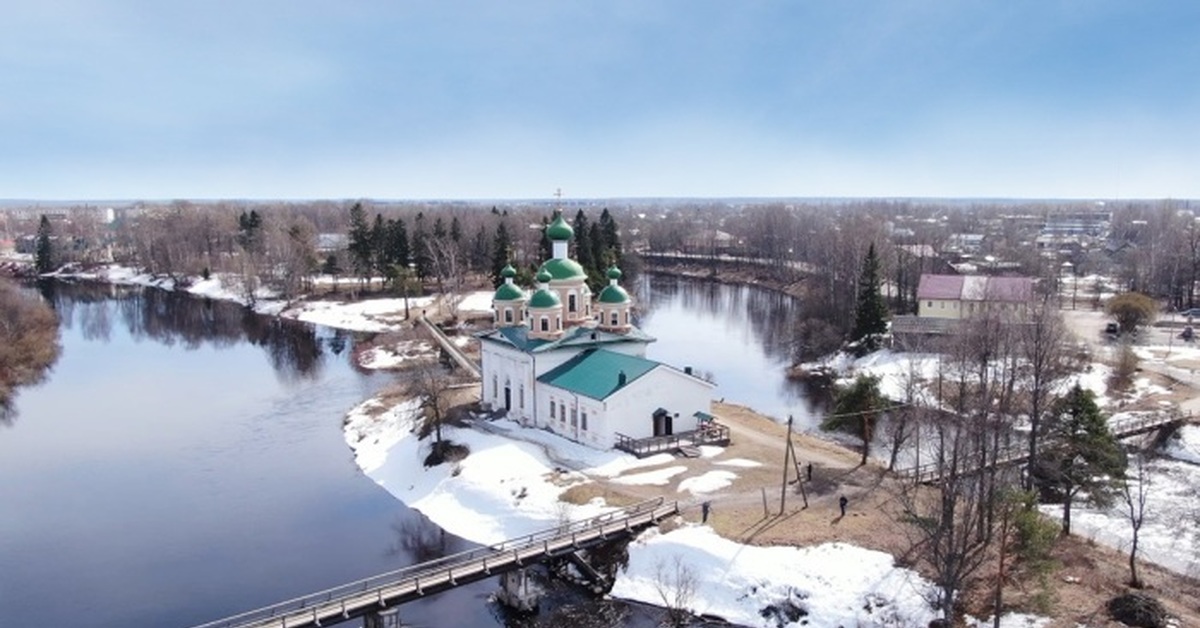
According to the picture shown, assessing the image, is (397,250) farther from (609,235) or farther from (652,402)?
(652,402)

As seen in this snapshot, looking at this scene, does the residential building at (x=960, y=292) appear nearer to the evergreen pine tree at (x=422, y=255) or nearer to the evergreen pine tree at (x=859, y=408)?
the evergreen pine tree at (x=859, y=408)

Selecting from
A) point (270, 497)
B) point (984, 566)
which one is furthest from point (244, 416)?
point (984, 566)

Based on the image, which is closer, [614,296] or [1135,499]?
[1135,499]

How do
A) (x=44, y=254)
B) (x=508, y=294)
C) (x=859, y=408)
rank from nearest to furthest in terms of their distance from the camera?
(x=859, y=408) < (x=508, y=294) < (x=44, y=254)

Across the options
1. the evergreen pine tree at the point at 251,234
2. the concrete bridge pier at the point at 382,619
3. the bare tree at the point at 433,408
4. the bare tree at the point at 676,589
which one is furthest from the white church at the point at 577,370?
the evergreen pine tree at the point at 251,234

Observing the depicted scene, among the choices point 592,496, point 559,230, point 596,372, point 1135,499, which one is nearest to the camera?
point 592,496

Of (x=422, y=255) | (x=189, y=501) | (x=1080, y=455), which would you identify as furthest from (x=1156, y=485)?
(x=422, y=255)

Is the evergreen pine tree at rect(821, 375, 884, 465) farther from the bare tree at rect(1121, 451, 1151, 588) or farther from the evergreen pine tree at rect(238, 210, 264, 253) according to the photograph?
the evergreen pine tree at rect(238, 210, 264, 253)

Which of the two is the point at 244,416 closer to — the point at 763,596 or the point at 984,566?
the point at 763,596
